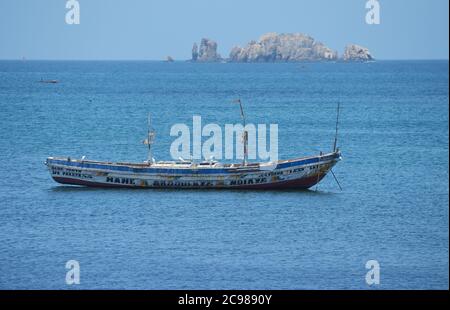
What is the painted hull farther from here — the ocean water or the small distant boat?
the ocean water

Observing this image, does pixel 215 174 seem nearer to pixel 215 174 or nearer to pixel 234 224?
pixel 215 174

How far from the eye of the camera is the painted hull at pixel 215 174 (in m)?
80.6

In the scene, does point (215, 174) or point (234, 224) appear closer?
point (234, 224)

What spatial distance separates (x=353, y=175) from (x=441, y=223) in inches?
794

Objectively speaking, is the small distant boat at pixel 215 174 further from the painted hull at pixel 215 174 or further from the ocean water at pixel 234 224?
the ocean water at pixel 234 224

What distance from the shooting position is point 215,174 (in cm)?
8062

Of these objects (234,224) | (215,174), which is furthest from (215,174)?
(234,224)

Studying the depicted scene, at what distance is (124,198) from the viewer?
78562mm

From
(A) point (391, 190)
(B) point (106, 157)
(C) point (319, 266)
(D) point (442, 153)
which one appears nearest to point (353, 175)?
(A) point (391, 190)

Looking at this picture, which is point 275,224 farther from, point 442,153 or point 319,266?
point 442,153

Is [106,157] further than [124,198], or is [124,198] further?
[106,157]

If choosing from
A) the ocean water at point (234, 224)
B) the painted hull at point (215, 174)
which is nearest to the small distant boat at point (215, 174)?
the painted hull at point (215, 174)

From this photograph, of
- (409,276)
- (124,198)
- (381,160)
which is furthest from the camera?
(381,160)

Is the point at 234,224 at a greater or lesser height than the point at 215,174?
lesser
